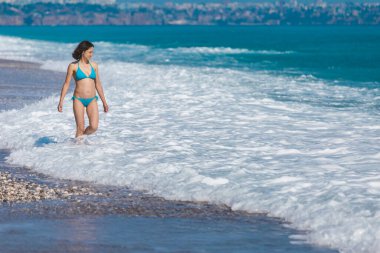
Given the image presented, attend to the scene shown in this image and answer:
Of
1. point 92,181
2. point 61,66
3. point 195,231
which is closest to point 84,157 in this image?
point 92,181

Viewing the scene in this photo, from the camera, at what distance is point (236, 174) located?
986cm

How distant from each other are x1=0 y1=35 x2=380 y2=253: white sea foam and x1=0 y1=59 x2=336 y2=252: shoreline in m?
0.22

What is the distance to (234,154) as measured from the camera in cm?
1132

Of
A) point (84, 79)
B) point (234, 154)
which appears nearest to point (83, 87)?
point (84, 79)

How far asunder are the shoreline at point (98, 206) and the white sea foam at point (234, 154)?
0.22 metres

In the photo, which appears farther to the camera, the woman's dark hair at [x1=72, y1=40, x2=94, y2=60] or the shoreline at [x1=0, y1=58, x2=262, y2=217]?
the woman's dark hair at [x1=72, y1=40, x2=94, y2=60]

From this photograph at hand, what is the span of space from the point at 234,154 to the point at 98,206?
11.0 feet

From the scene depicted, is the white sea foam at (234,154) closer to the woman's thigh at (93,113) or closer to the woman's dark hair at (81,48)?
the woman's thigh at (93,113)

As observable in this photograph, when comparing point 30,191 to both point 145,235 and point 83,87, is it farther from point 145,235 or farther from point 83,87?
point 83,87

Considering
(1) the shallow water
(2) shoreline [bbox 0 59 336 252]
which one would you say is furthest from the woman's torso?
(1) the shallow water

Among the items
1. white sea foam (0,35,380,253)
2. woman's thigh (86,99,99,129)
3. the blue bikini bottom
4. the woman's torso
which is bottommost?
white sea foam (0,35,380,253)

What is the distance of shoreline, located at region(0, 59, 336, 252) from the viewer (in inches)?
307

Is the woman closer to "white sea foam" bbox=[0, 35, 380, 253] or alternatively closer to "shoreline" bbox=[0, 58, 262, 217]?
"white sea foam" bbox=[0, 35, 380, 253]

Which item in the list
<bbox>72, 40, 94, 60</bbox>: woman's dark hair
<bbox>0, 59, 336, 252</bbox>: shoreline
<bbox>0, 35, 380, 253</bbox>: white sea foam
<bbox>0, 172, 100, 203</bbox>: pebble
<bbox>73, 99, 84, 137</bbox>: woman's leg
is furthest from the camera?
<bbox>73, 99, 84, 137</bbox>: woman's leg
